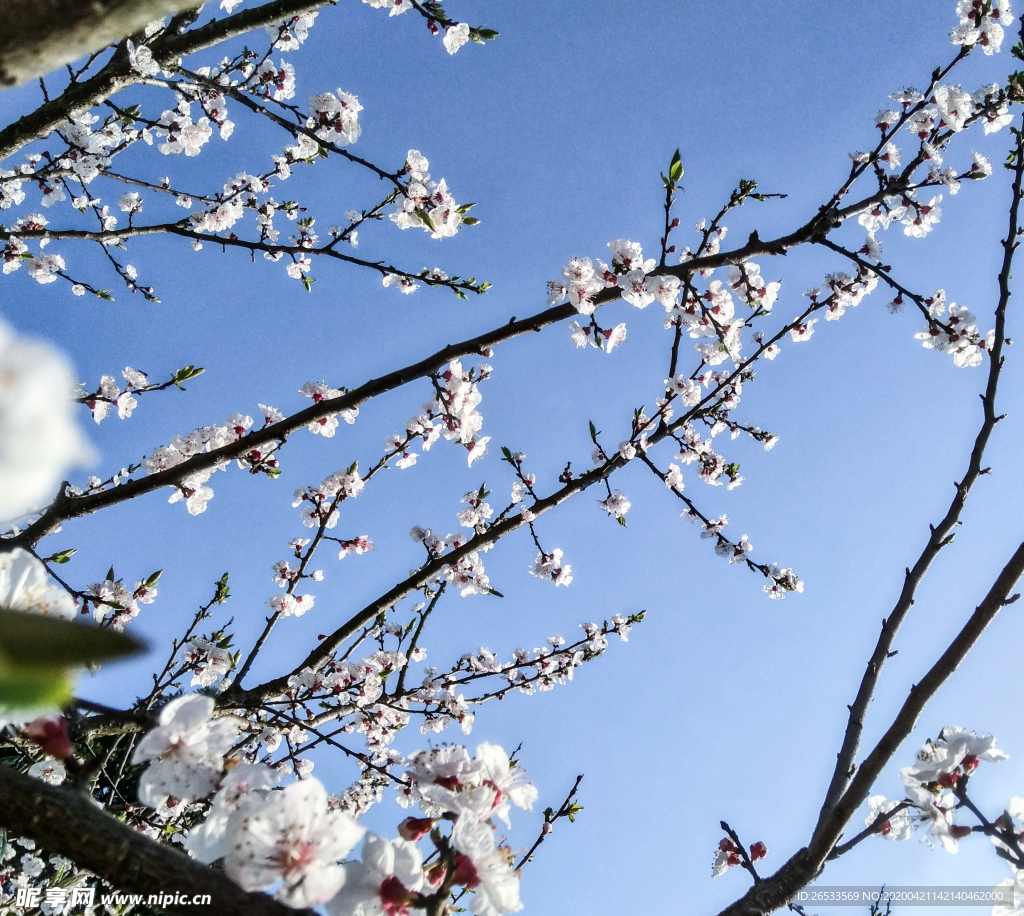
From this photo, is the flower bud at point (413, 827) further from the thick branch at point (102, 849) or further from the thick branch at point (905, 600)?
the thick branch at point (905, 600)

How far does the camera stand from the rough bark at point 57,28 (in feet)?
2.89

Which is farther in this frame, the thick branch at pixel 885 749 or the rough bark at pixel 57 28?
the thick branch at pixel 885 749

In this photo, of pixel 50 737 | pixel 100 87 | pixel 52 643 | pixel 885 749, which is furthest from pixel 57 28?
pixel 100 87

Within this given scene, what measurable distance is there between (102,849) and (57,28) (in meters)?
1.25

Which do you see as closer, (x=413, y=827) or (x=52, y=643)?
(x=52, y=643)

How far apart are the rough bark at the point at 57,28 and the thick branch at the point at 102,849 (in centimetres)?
108

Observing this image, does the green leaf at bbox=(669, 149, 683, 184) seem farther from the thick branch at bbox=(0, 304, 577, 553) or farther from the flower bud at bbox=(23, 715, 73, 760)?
the flower bud at bbox=(23, 715, 73, 760)

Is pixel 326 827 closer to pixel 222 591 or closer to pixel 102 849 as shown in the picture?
pixel 102 849

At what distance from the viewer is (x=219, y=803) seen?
1391mm

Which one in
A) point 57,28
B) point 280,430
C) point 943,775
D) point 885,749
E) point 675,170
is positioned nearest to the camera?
point 57,28

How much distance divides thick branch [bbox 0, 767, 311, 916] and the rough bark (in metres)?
1.08

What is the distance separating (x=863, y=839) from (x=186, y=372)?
388 cm

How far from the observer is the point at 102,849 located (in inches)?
41.8

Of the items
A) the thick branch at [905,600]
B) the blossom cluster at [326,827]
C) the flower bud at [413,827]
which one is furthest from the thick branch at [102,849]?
the thick branch at [905,600]
